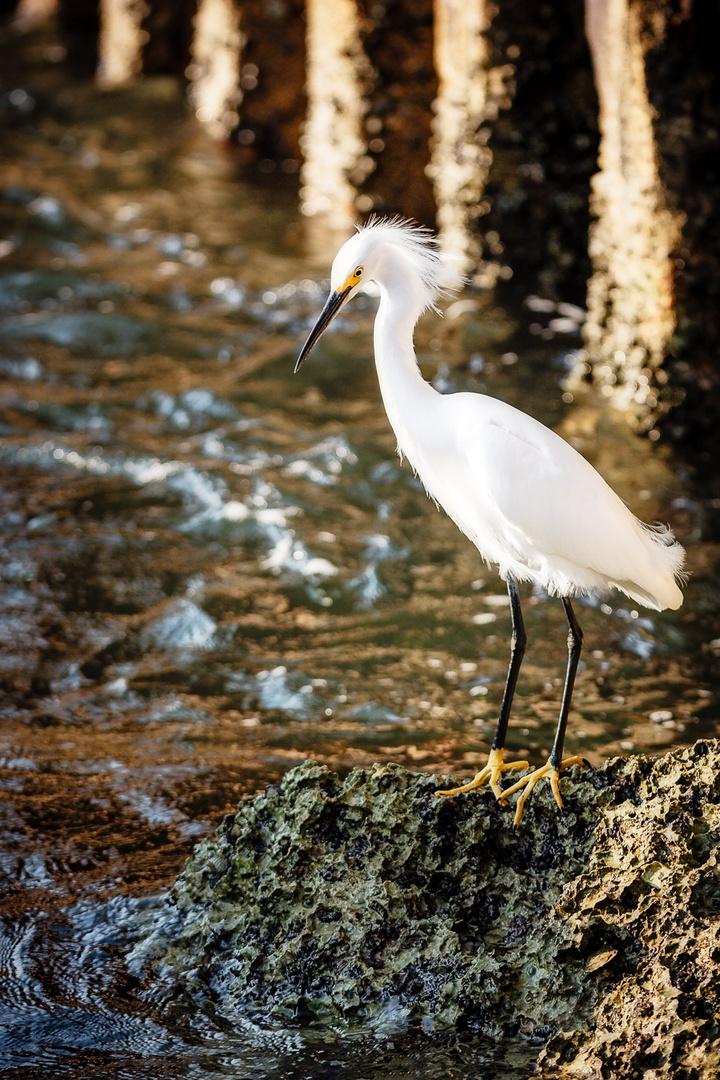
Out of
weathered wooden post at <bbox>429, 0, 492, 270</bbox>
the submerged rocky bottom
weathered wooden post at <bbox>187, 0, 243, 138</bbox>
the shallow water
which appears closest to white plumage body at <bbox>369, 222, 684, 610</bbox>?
the submerged rocky bottom

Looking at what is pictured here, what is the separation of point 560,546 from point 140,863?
5.97 feet

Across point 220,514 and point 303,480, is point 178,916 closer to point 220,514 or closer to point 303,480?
point 220,514

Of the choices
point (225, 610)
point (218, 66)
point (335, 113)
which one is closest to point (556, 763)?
point (225, 610)

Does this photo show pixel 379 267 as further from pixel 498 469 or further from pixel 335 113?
pixel 335 113

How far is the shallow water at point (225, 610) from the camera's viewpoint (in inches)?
137

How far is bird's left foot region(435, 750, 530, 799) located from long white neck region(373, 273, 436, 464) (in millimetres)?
1155

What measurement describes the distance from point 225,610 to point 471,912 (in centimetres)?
292

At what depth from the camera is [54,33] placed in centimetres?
2153

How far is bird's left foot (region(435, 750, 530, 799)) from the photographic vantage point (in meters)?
3.35

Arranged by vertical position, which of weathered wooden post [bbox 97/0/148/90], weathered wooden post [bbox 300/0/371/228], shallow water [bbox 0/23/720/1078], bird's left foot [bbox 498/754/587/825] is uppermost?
weathered wooden post [bbox 97/0/148/90]

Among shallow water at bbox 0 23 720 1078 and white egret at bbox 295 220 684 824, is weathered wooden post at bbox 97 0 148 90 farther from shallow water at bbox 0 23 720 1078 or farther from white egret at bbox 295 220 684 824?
white egret at bbox 295 220 684 824

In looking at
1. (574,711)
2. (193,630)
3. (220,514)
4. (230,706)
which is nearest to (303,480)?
(220,514)

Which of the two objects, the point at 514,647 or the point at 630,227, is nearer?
the point at 514,647

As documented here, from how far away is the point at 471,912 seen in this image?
316 cm
